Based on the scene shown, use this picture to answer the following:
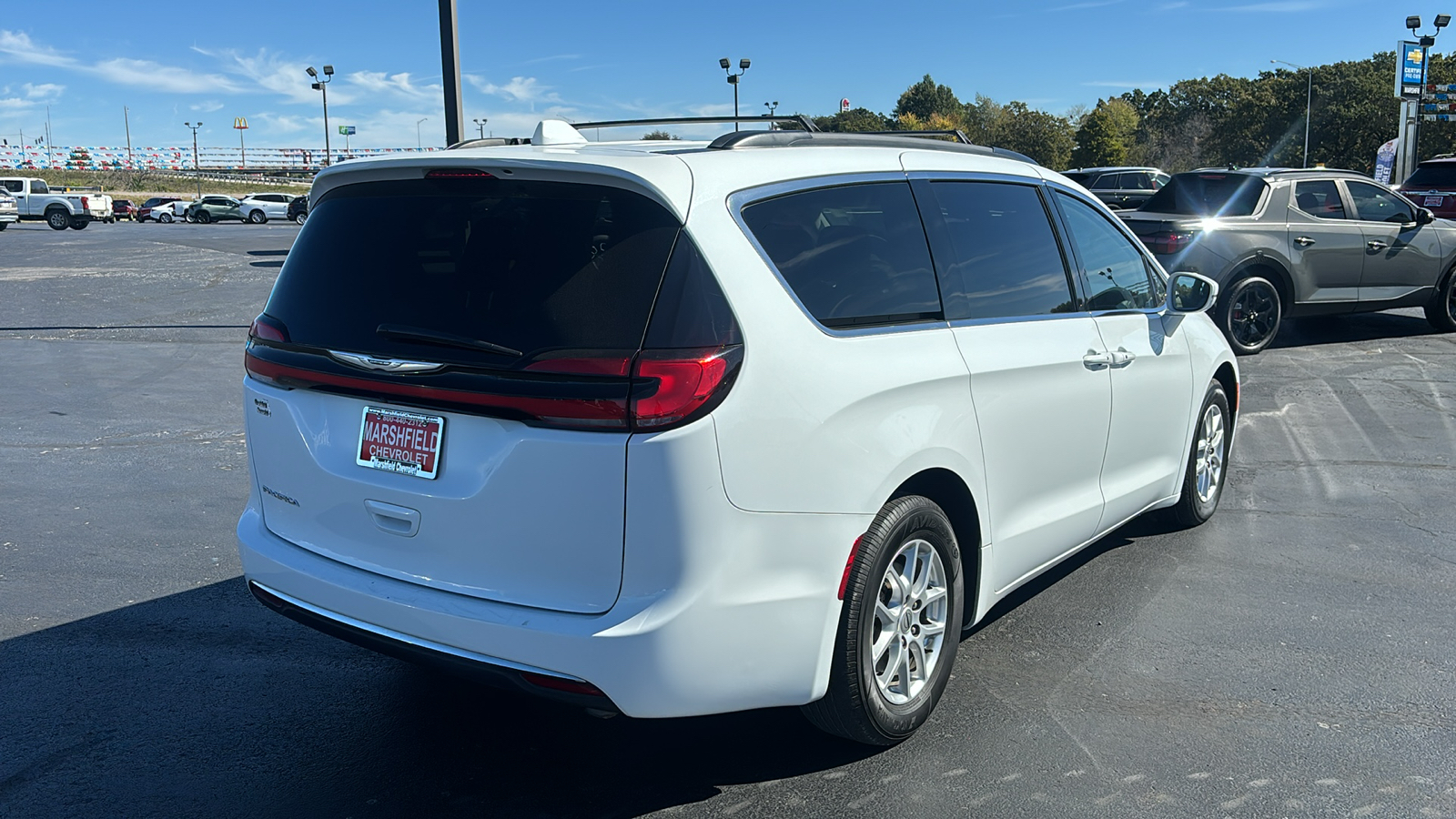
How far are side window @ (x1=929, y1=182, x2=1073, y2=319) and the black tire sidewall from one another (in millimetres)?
696

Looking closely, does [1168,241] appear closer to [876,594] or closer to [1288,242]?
[1288,242]

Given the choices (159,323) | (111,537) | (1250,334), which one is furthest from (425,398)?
(159,323)

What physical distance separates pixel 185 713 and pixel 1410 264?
494 inches

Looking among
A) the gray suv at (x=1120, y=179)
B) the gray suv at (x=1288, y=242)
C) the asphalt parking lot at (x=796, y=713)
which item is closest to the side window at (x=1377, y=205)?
the gray suv at (x=1288, y=242)

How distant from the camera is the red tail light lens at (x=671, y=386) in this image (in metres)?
2.65

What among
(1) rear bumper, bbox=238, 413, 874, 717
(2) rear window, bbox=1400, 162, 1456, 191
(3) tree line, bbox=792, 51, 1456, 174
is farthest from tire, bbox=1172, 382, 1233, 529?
→ (3) tree line, bbox=792, 51, 1456, 174

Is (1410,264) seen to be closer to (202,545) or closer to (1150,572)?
(1150,572)

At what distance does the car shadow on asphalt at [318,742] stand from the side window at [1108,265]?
6.95ft

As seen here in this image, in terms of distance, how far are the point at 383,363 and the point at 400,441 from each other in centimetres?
21

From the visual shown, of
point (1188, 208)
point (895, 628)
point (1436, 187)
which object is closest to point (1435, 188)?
point (1436, 187)

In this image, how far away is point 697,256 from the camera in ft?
9.15

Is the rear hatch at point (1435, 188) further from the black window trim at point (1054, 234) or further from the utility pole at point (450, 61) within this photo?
the black window trim at point (1054, 234)

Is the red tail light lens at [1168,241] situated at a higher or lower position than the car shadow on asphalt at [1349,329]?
higher

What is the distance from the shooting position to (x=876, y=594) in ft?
10.3
